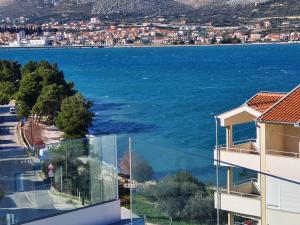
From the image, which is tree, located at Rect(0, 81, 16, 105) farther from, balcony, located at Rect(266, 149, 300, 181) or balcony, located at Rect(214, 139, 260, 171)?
balcony, located at Rect(266, 149, 300, 181)

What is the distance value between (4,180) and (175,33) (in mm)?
138480

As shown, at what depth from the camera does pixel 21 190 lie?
5.89m

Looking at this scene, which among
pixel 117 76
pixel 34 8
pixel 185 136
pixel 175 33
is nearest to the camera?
pixel 185 136

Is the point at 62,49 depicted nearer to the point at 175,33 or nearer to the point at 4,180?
the point at 175,33

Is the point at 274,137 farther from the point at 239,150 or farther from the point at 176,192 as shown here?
the point at 176,192

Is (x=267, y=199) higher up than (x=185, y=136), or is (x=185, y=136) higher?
(x=267, y=199)

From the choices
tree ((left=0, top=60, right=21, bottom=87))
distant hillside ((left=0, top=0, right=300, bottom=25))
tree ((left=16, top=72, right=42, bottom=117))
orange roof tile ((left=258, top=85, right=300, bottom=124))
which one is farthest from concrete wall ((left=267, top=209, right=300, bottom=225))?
distant hillside ((left=0, top=0, right=300, bottom=25))

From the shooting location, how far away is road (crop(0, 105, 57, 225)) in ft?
18.9

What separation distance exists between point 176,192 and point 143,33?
142 meters

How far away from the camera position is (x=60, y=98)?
2456 cm

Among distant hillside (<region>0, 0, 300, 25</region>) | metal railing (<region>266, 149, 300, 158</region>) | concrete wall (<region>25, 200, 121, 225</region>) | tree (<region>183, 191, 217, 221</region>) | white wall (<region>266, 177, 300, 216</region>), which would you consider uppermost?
distant hillside (<region>0, 0, 300, 25</region>)

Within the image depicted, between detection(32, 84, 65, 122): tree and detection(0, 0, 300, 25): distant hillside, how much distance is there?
12884 cm

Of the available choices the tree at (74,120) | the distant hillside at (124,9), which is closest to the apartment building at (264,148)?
the tree at (74,120)

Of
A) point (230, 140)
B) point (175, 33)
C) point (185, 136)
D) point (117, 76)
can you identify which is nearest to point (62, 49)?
point (175, 33)
